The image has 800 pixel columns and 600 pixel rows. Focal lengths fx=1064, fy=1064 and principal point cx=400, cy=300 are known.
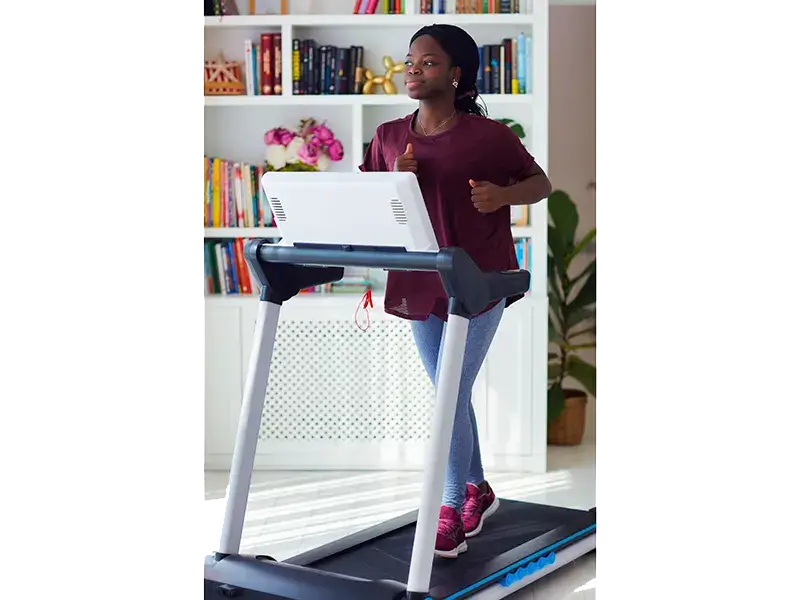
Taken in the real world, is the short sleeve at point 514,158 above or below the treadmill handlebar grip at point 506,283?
above

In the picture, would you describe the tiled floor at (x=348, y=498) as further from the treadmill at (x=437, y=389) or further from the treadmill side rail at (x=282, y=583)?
the treadmill side rail at (x=282, y=583)

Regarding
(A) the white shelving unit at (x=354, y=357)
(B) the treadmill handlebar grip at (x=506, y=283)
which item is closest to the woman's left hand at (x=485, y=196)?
(B) the treadmill handlebar grip at (x=506, y=283)

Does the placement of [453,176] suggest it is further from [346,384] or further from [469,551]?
[346,384]

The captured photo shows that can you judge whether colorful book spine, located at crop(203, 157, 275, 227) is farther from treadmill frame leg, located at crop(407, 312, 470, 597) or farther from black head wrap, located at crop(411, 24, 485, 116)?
treadmill frame leg, located at crop(407, 312, 470, 597)

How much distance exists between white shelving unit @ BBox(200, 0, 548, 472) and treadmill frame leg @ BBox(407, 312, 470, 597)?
1.72 m

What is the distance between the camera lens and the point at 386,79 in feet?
13.0

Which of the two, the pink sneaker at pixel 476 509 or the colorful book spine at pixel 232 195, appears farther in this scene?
the colorful book spine at pixel 232 195

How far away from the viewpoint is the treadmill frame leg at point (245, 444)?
2475 mm

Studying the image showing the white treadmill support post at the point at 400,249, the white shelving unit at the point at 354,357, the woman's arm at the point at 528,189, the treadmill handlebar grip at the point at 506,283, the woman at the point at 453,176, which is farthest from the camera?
the white shelving unit at the point at 354,357

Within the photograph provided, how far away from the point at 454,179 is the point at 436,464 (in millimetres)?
735

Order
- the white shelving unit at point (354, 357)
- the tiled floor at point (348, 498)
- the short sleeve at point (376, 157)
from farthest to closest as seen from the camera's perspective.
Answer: the white shelving unit at point (354, 357)
the tiled floor at point (348, 498)
the short sleeve at point (376, 157)

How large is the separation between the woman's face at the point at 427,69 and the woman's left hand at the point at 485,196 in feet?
1.05

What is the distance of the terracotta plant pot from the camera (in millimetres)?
4133

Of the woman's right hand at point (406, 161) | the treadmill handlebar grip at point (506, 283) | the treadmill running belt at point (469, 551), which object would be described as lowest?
the treadmill running belt at point (469, 551)
